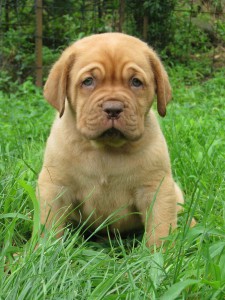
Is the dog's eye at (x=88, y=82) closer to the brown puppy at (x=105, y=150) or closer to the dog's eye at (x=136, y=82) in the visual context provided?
the brown puppy at (x=105, y=150)

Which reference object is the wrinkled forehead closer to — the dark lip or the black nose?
the black nose

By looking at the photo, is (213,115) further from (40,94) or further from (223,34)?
(223,34)

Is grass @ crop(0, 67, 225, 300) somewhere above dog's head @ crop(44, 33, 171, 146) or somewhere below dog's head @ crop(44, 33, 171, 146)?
below

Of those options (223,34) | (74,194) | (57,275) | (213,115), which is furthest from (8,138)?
(223,34)

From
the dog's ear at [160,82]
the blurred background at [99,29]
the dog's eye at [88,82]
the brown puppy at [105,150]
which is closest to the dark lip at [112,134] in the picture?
the brown puppy at [105,150]

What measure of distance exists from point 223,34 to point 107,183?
31.9 ft

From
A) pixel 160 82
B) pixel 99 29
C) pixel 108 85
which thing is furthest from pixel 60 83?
pixel 99 29

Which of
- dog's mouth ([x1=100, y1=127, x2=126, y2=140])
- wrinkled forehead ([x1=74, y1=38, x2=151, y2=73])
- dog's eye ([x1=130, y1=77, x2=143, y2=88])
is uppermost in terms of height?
wrinkled forehead ([x1=74, y1=38, x2=151, y2=73])

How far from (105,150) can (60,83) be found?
1.47 ft

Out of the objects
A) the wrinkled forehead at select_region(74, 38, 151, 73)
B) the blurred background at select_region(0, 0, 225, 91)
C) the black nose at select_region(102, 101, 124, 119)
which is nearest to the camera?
the black nose at select_region(102, 101, 124, 119)

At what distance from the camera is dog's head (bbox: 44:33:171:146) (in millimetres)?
3107

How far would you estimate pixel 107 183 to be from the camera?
10.8 feet

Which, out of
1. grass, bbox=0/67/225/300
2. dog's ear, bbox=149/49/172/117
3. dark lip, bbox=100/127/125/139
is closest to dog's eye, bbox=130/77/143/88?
dog's ear, bbox=149/49/172/117

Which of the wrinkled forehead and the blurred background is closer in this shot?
the wrinkled forehead
